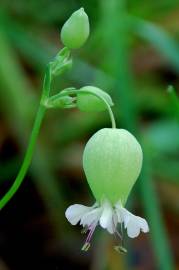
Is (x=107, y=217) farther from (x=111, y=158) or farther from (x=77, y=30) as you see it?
(x=77, y=30)

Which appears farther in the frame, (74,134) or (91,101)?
(74,134)

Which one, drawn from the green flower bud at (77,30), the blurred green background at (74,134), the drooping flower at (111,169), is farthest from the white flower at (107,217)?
the blurred green background at (74,134)

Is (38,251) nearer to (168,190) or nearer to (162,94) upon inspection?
(168,190)

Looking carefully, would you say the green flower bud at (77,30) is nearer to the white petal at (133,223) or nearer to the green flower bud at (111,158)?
the green flower bud at (111,158)

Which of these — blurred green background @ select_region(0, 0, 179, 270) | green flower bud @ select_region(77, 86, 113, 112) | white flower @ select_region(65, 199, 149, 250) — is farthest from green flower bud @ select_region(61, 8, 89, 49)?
blurred green background @ select_region(0, 0, 179, 270)

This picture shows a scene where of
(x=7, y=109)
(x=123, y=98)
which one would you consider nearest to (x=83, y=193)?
(x=7, y=109)

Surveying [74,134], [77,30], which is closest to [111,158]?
[77,30]
